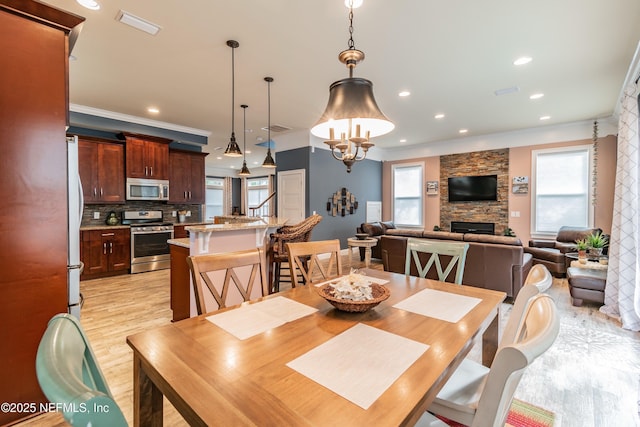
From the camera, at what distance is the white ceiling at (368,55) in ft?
8.16

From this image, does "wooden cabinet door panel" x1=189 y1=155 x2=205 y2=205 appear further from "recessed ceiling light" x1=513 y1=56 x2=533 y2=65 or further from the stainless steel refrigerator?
"recessed ceiling light" x1=513 y1=56 x2=533 y2=65

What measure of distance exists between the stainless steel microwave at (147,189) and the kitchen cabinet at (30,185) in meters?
3.97

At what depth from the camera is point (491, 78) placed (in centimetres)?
378

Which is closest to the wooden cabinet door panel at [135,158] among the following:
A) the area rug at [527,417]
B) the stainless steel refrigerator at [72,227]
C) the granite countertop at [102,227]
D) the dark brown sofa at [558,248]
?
the granite countertop at [102,227]

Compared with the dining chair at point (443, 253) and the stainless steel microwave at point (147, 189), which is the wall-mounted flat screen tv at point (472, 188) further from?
the stainless steel microwave at point (147, 189)

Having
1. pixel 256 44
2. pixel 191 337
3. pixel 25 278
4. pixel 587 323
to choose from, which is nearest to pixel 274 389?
pixel 191 337

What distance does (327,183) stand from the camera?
693 cm

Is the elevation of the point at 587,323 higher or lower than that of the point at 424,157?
lower

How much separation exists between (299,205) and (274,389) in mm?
5890

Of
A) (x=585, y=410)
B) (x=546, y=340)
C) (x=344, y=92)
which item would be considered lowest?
(x=585, y=410)

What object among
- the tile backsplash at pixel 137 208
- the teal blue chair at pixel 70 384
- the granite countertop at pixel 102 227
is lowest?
the granite countertop at pixel 102 227

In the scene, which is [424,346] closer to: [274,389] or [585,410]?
[274,389]

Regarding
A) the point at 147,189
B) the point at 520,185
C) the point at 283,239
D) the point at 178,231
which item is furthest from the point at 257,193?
the point at 283,239

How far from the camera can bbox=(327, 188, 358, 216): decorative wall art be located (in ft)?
22.9
